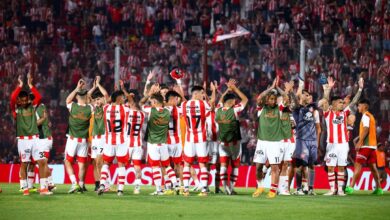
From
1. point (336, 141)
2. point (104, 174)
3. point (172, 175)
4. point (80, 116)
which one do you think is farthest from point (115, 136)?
point (336, 141)

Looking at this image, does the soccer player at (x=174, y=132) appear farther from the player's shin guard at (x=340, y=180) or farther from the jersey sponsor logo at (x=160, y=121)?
the player's shin guard at (x=340, y=180)

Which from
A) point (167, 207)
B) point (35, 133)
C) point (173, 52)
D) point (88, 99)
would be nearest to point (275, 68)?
point (173, 52)

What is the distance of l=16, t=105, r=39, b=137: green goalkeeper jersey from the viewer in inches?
795

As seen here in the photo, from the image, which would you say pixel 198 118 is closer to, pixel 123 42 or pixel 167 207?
pixel 167 207

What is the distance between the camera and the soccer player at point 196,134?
20562mm

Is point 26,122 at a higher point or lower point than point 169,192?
higher

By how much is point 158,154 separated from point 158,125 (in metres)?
0.63

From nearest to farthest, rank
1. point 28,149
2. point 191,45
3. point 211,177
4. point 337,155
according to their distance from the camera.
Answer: point 28,149 < point 337,155 < point 211,177 < point 191,45

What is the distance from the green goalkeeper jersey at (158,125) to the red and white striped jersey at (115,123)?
1.87 feet

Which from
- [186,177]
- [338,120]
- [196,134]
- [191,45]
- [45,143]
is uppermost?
[191,45]

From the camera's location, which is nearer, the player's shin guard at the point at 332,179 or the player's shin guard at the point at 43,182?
the player's shin guard at the point at 43,182

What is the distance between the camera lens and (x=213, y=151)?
2200 cm

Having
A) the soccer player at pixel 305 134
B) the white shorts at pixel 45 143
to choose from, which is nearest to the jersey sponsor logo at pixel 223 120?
the soccer player at pixel 305 134

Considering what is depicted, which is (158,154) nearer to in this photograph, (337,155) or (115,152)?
(115,152)
